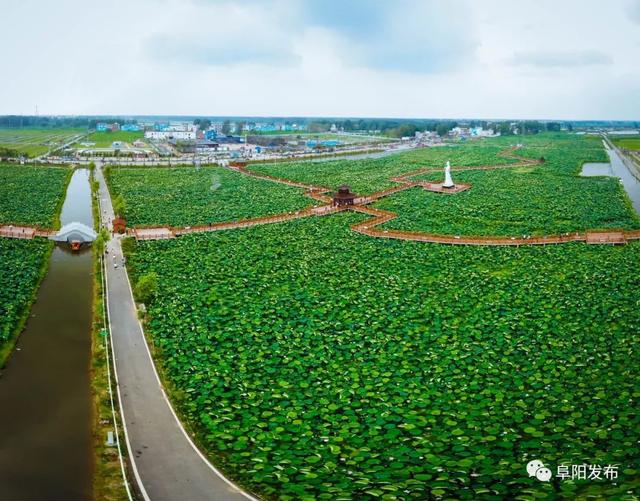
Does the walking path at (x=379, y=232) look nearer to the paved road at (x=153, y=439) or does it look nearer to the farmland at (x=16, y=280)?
the farmland at (x=16, y=280)

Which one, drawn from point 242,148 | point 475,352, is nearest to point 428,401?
point 475,352

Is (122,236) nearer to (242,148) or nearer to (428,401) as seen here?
(428,401)

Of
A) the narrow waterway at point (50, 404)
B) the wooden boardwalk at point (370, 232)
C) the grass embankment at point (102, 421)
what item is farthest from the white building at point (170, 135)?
the grass embankment at point (102, 421)

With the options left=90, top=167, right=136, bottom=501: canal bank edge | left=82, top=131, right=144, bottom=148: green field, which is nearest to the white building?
left=82, top=131, right=144, bottom=148: green field

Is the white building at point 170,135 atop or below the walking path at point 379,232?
atop

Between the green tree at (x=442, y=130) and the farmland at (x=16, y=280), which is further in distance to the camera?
the green tree at (x=442, y=130)

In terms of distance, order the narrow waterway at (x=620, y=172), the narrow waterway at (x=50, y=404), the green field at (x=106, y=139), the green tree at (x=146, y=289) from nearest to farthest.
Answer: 1. the narrow waterway at (x=50, y=404)
2. the green tree at (x=146, y=289)
3. the narrow waterway at (x=620, y=172)
4. the green field at (x=106, y=139)

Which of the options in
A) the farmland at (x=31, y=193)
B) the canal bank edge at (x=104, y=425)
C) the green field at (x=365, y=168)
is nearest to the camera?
the canal bank edge at (x=104, y=425)
